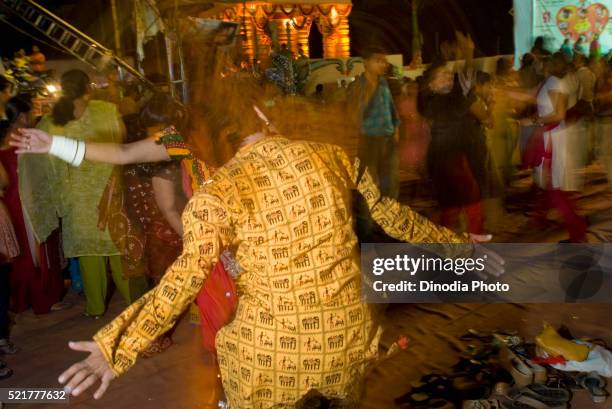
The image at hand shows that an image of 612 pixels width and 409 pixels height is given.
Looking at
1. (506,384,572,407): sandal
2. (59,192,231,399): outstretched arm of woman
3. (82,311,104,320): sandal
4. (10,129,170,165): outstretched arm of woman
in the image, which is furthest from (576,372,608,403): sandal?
(82,311,104,320): sandal

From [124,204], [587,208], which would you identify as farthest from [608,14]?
[124,204]

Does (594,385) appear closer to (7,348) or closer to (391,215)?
(391,215)

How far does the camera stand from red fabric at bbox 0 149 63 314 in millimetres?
3936

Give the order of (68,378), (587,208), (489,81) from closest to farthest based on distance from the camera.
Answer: (68,378) → (489,81) → (587,208)

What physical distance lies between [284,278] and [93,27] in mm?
7174

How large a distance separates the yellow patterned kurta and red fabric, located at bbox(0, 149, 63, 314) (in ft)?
9.27

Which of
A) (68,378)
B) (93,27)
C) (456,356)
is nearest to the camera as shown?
(68,378)

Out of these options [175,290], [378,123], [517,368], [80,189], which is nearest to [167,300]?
[175,290]

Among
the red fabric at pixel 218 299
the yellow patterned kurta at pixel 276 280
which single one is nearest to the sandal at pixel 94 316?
the red fabric at pixel 218 299

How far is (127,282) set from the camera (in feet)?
12.5

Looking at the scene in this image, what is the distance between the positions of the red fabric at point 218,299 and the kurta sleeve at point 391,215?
34.2 inches

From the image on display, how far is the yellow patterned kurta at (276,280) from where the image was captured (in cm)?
143

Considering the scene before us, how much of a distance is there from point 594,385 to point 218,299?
174 cm

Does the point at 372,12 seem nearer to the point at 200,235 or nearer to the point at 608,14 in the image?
the point at 608,14
